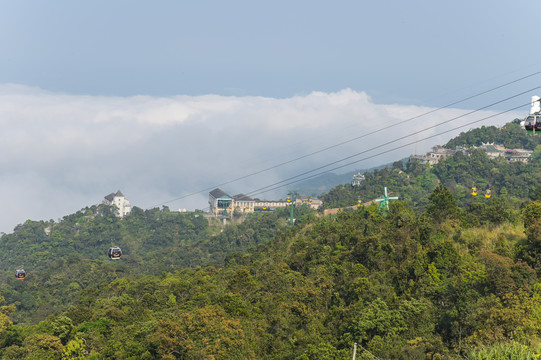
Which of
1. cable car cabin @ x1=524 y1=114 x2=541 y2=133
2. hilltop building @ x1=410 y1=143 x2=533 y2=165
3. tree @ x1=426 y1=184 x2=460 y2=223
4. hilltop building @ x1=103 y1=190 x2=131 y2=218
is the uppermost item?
hilltop building @ x1=103 y1=190 x2=131 y2=218

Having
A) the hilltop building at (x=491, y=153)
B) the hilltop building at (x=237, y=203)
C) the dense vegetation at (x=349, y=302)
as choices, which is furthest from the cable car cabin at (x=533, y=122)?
the hilltop building at (x=237, y=203)

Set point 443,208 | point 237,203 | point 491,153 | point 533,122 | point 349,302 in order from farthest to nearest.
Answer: point 237,203 < point 491,153 < point 443,208 < point 349,302 < point 533,122

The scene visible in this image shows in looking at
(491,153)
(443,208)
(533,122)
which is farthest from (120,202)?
(533,122)

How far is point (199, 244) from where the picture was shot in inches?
3489

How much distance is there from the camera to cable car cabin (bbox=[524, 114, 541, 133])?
19250 millimetres

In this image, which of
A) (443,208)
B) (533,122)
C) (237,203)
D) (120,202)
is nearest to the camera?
(533,122)

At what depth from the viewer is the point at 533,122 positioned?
63.3ft

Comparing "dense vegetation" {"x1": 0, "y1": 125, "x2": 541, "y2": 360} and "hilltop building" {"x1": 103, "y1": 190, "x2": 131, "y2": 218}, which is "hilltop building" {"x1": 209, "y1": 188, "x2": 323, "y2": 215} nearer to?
"hilltop building" {"x1": 103, "y1": 190, "x2": 131, "y2": 218}

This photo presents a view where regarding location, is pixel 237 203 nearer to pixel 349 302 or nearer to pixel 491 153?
pixel 491 153

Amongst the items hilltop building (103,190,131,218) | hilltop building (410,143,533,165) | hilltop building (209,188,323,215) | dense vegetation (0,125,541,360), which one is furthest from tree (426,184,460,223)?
hilltop building (103,190,131,218)

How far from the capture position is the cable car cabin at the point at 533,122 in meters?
19.2

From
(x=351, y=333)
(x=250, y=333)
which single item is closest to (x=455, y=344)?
(x=351, y=333)

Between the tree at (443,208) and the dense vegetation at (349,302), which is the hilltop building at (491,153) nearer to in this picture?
the dense vegetation at (349,302)

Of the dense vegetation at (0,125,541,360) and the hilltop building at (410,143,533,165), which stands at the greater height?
the hilltop building at (410,143,533,165)
